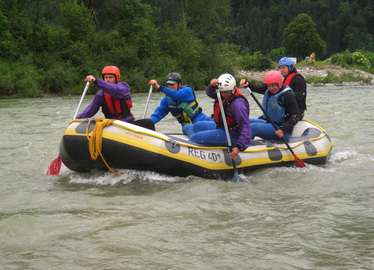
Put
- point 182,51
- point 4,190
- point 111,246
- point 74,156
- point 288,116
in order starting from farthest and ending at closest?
1. point 182,51
2. point 288,116
3. point 74,156
4. point 4,190
5. point 111,246

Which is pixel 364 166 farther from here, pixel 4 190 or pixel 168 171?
pixel 4 190

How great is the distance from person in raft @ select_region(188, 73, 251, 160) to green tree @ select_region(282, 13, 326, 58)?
61464mm

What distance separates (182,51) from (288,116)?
93.5ft

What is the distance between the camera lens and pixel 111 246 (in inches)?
139

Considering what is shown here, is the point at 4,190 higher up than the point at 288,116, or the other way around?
the point at 288,116

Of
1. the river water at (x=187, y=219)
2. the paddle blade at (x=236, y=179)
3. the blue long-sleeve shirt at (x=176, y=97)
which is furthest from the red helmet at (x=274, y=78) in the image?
the paddle blade at (x=236, y=179)

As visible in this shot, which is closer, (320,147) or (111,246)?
(111,246)

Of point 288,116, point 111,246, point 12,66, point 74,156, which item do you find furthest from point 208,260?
point 12,66

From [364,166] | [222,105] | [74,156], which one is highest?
[222,105]

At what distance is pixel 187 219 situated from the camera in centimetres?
424

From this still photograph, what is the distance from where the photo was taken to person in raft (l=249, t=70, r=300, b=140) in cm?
643

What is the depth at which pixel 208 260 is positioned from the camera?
331 centimetres

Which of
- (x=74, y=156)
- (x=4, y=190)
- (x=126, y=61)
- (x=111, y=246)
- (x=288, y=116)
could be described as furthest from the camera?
(x=126, y=61)

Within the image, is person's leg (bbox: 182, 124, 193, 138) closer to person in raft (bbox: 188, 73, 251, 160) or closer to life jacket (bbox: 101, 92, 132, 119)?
person in raft (bbox: 188, 73, 251, 160)
